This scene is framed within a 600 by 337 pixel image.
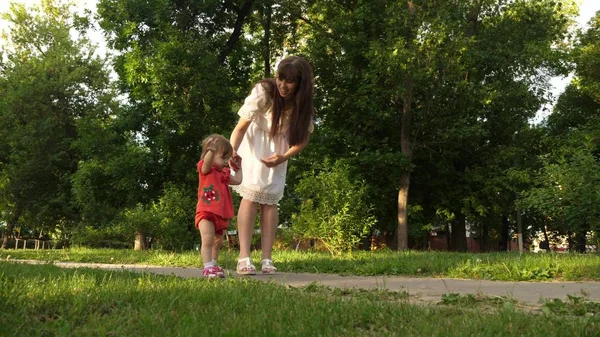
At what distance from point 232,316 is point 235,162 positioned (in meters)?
2.60

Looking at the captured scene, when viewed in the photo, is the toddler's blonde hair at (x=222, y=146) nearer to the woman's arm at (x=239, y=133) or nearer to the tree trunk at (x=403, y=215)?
the woman's arm at (x=239, y=133)

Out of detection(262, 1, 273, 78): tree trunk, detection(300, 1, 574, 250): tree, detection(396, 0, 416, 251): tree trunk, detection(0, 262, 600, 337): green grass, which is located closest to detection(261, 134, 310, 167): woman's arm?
detection(0, 262, 600, 337): green grass

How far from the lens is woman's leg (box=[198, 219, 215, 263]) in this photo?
16.4 ft

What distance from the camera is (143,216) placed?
42.7 feet

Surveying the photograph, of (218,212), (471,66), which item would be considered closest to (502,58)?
(471,66)

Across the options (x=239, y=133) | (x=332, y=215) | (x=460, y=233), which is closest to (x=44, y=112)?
(x=460, y=233)

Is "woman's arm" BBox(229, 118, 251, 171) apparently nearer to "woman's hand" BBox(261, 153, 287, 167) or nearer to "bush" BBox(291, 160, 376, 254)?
"woman's hand" BBox(261, 153, 287, 167)

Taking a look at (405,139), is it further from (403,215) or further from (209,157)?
(209,157)

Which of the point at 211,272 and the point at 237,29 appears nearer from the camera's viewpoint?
the point at 211,272

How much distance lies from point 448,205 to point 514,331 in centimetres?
2123

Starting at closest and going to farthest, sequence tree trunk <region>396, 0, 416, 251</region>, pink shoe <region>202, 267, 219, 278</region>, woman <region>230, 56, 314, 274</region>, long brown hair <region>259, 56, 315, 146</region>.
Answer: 1. pink shoe <region>202, 267, 219, 278</region>
2. long brown hair <region>259, 56, 315, 146</region>
3. woman <region>230, 56, 314, 274</region>
4. tree trunk <region>396, 0, 416, 251</region>

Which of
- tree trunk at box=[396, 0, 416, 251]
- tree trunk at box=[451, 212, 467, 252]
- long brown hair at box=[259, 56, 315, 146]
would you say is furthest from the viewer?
tree trunk at box=[451, 212, 467, 252]

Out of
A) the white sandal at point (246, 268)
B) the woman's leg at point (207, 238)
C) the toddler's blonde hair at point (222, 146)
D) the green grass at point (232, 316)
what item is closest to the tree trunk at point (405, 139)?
the toddler's blonde hair at point (222, 146)

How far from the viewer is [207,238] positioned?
16.5 ft
